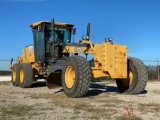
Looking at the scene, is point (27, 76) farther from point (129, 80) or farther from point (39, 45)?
point (129, 80)

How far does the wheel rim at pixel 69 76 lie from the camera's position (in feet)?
36.5

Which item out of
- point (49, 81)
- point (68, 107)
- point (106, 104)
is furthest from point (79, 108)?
point (49, 81)

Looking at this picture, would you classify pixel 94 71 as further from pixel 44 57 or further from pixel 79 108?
pixel 44 57

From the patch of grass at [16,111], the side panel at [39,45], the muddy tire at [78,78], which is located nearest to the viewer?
the patch of grass at [16,111]

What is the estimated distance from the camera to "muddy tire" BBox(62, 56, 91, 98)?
10.3 m

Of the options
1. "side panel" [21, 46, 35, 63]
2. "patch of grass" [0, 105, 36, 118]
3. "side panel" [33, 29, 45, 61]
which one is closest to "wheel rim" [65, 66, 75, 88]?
"patch of grass" [0, 105, 36, 118]

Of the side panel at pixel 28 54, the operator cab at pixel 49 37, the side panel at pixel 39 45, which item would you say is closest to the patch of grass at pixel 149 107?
the operator cab at pixel 49 37

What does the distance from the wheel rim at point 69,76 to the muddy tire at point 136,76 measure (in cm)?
230

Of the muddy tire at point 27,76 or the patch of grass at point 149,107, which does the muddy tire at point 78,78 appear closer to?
the patch of grass at point 149,107

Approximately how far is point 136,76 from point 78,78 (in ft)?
8.32

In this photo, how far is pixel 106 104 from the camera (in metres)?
9.06

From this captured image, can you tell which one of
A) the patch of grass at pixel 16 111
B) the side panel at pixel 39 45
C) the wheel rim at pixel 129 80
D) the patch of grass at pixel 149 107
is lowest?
the patch of grass at pixel 149 107

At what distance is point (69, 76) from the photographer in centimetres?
1127

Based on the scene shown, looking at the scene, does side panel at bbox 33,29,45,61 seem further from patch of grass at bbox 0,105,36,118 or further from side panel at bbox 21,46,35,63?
patch of grass at bbox 0,105,36,118
